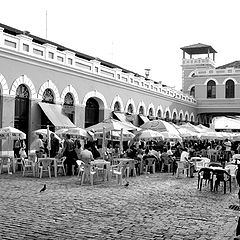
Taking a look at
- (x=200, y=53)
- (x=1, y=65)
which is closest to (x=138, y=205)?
(x=1, y=65)

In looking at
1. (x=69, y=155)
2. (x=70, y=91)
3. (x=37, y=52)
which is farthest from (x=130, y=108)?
(x=69, y=155)

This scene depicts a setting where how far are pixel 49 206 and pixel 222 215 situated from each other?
3619 mm

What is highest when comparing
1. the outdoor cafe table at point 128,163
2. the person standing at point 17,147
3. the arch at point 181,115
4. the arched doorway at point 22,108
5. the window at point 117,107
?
the arch at point 181,115

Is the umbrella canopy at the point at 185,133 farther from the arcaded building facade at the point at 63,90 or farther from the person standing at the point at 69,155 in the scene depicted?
the person standing at the point at 69,155

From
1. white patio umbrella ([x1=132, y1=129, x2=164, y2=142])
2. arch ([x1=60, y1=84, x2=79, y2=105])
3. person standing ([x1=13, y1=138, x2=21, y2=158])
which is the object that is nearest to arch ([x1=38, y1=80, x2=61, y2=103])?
arch ([x1=60, y1=84, x2=79, y2=105])

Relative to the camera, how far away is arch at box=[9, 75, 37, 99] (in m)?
18.2

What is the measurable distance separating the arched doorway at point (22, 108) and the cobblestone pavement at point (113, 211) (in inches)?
244

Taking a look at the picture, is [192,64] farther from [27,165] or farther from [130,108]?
[27,165]

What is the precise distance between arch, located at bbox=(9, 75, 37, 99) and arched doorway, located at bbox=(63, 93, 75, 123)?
2420 millimetres

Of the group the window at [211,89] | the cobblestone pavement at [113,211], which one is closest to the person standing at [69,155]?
the cobblestone pavement at [113,211]

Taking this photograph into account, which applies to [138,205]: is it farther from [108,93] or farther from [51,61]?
[108,93]

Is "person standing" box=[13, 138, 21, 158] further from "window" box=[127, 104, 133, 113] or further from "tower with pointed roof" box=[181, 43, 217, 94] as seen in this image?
"tower with pointed roof" box=[181, 43, 217, 94]

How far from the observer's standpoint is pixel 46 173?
15.6 m

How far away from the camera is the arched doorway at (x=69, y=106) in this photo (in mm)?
21688
